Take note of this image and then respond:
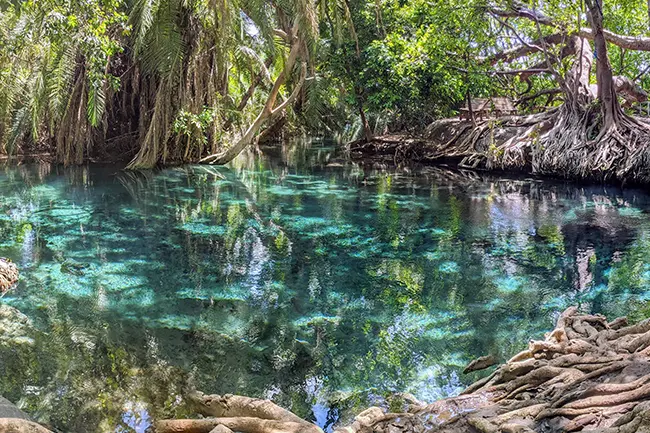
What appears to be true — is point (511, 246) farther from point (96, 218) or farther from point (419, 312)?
point (96, 218)

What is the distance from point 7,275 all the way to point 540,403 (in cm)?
693

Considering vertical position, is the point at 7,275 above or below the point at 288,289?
above

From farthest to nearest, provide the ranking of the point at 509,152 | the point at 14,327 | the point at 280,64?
1. the point at 280,64
2. the point at 509,152
3. the point at 14,327

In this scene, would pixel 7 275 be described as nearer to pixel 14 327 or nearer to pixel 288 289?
pixel 14 327

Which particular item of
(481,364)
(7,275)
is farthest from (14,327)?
(481,364)

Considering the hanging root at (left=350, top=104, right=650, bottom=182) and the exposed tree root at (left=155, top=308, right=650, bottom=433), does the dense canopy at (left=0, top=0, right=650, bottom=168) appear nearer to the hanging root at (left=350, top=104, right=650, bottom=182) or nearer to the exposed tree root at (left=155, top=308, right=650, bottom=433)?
the hanging root at (left=350, top=104, right=650, bottom=182)

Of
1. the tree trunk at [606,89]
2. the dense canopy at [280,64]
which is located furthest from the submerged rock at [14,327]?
the tree trunk at [606,89]

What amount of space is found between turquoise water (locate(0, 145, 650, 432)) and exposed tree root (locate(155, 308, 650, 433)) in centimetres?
93

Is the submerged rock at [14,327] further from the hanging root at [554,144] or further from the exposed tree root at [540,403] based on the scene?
the hanging root at [554,144]

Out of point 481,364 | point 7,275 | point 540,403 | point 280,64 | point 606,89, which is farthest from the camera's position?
point 280,64

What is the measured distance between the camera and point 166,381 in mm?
5477

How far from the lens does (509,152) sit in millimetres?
19328

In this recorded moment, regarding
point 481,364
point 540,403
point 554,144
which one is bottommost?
point 481,364

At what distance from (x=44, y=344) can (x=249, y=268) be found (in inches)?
134
